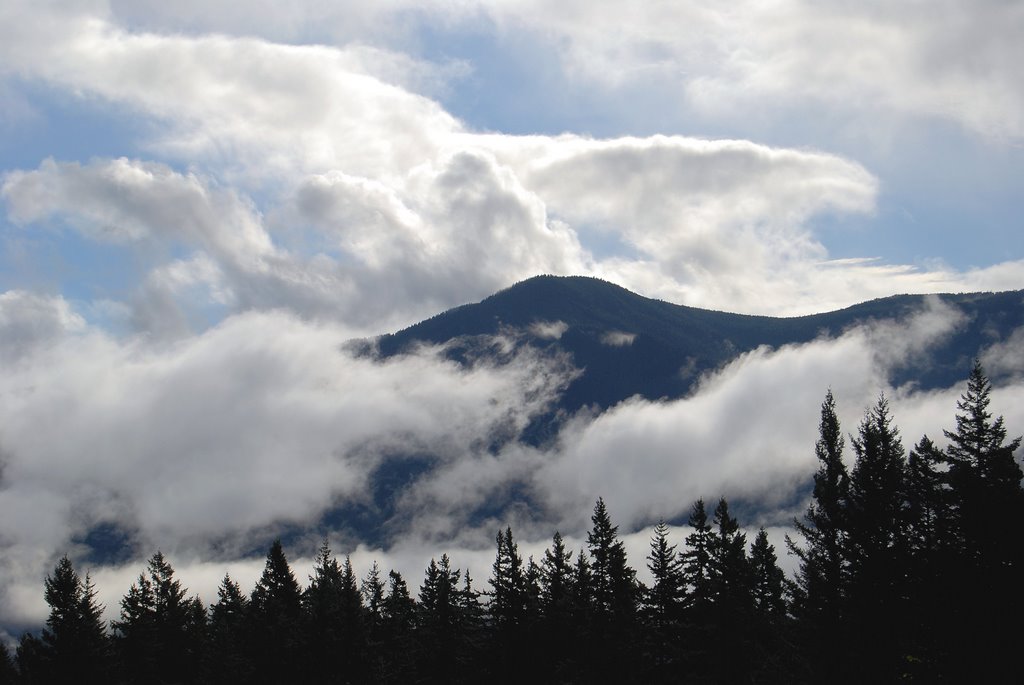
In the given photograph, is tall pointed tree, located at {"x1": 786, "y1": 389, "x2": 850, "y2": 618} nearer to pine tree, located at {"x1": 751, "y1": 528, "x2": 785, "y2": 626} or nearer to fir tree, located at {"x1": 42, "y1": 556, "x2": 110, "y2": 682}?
pine tree, located at {"x1": 751, "y1": 528, "x2": 785, "y2": 626}

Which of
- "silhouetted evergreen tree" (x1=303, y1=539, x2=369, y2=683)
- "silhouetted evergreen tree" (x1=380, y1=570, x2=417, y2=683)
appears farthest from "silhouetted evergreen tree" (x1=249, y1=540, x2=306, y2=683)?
"silhouetted evergreen tree" (x1=380, y1=570, x2=417, y2=683)

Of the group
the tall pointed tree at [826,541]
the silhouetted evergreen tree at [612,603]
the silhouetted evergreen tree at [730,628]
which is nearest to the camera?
the tall pointed tree at [826,541]

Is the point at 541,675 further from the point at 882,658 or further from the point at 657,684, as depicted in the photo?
the point at 882,658

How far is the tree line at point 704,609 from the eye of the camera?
92.7 ft

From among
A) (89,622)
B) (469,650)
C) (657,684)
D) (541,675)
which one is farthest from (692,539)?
(89,622)

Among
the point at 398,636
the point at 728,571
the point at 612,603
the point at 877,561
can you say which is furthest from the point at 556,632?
the point at 877,561

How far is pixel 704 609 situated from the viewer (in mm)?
49969

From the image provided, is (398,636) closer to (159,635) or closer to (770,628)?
(159,635)

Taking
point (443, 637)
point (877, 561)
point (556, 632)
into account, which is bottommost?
point (556, 632)

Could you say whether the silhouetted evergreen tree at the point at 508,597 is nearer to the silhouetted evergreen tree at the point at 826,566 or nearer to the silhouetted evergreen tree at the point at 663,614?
the silhouetted evergreen tree at the point at 663,614

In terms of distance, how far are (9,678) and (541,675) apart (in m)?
44.1

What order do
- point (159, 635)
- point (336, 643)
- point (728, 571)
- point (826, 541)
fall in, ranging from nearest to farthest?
point (826, 541) < point (728, 571) < point (336, 643) < point (159, 635)

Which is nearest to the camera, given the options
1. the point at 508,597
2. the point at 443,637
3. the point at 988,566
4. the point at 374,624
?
the point at 988,566

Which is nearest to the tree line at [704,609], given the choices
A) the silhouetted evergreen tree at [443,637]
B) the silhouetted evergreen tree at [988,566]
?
the silhouetted evergreen tree at [988,566]
